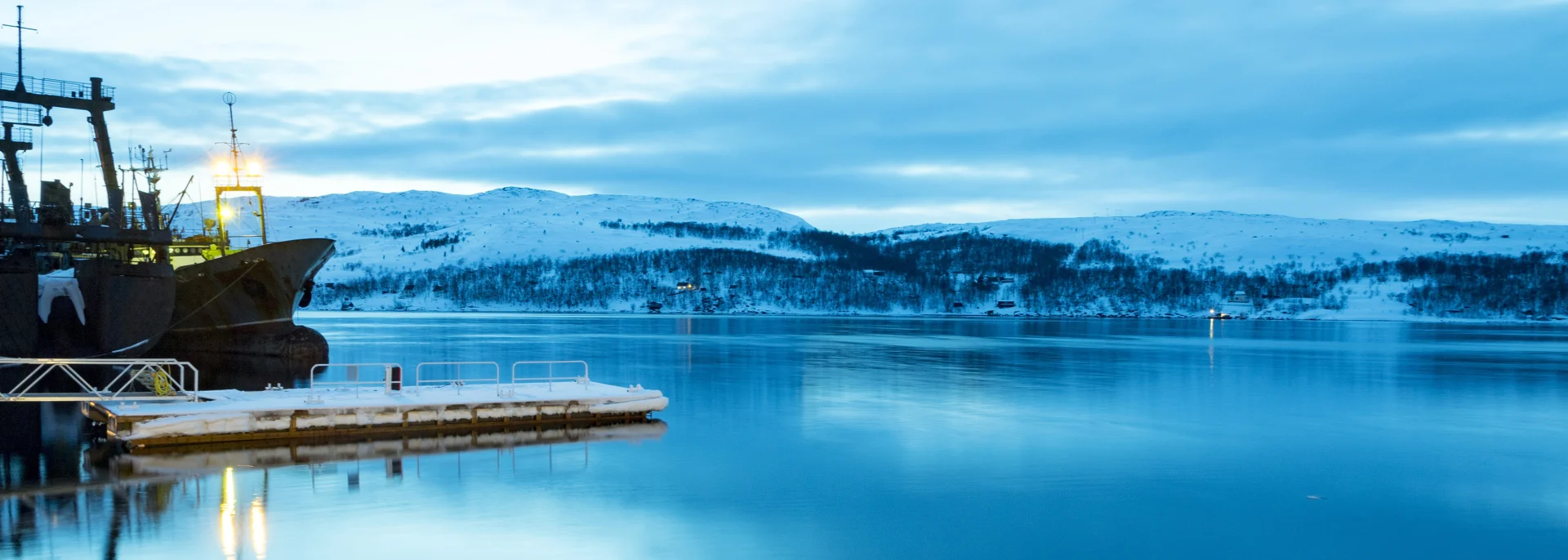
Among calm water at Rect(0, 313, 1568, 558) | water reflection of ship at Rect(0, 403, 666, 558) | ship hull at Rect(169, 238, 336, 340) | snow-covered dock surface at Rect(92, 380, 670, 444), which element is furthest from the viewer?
ship hull at Rect(169, 238, 336, 340)

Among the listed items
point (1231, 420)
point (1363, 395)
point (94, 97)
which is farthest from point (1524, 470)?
point (94, 97)

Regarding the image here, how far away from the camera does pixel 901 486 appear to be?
53.7ft

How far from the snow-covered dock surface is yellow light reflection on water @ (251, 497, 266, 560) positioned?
15.7ft

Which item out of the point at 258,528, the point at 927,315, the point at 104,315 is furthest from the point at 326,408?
the point at 927,315

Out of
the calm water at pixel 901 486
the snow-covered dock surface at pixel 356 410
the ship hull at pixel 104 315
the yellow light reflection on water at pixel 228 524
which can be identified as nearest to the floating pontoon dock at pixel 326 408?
the snow-covered dock surface at pixel 356 410

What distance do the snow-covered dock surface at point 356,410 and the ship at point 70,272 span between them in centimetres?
1339

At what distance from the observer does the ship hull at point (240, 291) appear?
38625 mm

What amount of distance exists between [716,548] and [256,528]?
567 centimetres

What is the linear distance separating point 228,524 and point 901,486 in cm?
929

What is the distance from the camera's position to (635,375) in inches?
1427

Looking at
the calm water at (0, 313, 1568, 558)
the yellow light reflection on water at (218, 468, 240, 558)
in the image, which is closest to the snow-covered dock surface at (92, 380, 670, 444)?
the calm water at (0, 313, 1568, 558)

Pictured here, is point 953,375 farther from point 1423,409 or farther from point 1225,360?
point 1225,360

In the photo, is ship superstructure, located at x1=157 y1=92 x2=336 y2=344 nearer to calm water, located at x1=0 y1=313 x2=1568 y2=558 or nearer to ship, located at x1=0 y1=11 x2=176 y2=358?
ship, located at x1=0 y1=11 x2=176 y2=358

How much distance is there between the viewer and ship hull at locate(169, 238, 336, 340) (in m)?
38.6
